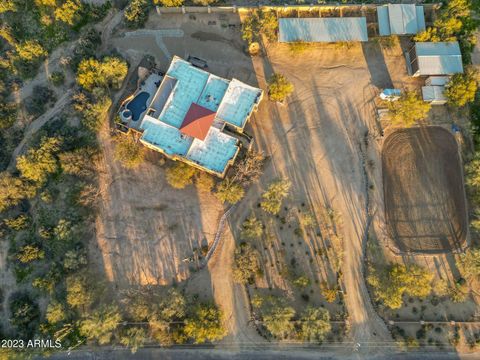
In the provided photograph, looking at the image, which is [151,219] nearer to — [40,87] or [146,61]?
[146,61]

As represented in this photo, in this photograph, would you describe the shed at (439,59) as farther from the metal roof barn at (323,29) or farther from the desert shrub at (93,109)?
the desert shrub at (93,109)

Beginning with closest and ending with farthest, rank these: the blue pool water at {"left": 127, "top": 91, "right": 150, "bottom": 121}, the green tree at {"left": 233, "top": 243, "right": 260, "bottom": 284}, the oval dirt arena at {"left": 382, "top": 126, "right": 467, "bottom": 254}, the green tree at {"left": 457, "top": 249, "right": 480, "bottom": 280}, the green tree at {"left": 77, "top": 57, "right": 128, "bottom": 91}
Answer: the green tree at {"left": 457, "top": 249, "right": 480, "bottom": 280} → the green tree at {"left": 233, "top": 243, "right": 260, "bottom": 284} → the oval dirt arena at {"left": 382, "top": 126, "right": 467, "bottom": 254} → the green tree at {"left": 77, "top": 57, "right": 128, "bottom": 91} → the blue pool water at {"left": 127, "top": 91, "right": 150, "bottom": 121}

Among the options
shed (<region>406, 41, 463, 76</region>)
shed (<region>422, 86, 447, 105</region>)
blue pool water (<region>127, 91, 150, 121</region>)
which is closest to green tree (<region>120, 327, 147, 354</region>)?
blue pool water (<region>127, 91, 150, 121</region>)

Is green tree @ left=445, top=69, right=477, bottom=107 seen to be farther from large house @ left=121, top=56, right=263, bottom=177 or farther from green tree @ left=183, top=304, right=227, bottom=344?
green tree @ left=183, top=304, right=227, bottom=344

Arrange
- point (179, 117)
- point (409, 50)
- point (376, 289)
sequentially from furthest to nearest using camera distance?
1. point (409, 50)
2. point (179, 117)
3. point (376, 289)

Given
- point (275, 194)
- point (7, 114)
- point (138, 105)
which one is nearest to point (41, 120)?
point (7, 114)

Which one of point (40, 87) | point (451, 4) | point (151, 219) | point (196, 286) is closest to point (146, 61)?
point (40, 87)

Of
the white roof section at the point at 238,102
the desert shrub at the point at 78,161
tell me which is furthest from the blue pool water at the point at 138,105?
the white roof section at the point at 238,102
